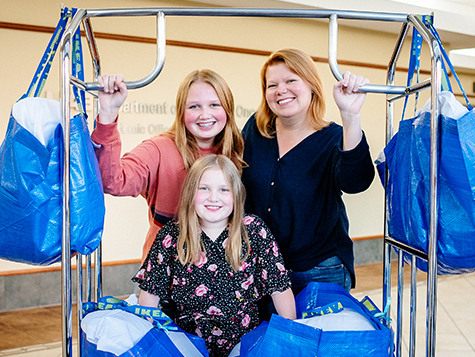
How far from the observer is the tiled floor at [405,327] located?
3.09m

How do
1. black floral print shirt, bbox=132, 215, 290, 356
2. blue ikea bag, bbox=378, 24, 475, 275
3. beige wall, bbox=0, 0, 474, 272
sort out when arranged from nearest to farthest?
1. blue ikea bag, bbox=378, 24, 475, 275
2. black floral print shirt, bbox=132, 215, 290, 356
3. beige wall, bbox=0, 0, 474, 272

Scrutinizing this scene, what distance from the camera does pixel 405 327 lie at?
356 cm

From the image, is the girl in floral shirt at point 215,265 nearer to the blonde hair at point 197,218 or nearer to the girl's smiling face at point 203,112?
the blonde hair at point 197,218

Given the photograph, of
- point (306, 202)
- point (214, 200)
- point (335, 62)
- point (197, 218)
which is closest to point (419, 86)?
point (335, 62)

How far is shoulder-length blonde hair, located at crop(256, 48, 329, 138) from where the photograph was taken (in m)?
1.77

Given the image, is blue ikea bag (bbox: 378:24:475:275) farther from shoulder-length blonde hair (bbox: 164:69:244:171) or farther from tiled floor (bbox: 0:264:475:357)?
tiled floor (bbox: 0:264:475:357)

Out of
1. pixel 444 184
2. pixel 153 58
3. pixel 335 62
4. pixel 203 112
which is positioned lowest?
pixel 444 184

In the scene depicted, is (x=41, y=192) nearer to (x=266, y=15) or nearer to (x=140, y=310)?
(x=140, y=310)


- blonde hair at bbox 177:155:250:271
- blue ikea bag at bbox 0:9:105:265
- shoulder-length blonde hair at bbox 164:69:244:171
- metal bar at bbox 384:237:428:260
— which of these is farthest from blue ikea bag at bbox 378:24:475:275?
blue ikea bag at bbox 0:9:105:265

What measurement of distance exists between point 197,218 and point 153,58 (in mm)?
2771

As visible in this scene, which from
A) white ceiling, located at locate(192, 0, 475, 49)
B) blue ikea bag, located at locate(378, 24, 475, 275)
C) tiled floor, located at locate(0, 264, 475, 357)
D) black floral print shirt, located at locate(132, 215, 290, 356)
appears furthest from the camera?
white ceiling, located at locate(192, 0, 475, 49)

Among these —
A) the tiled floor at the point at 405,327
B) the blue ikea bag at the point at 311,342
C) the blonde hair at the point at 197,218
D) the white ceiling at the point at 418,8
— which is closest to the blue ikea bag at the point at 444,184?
the blue ikea bag at the point at 311,342

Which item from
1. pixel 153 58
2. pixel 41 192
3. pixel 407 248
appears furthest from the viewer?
pixel 153 58

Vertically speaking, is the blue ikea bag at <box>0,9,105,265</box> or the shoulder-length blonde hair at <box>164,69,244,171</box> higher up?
the shoulder-length blonde hair at <box>164,69,244,171</box>
